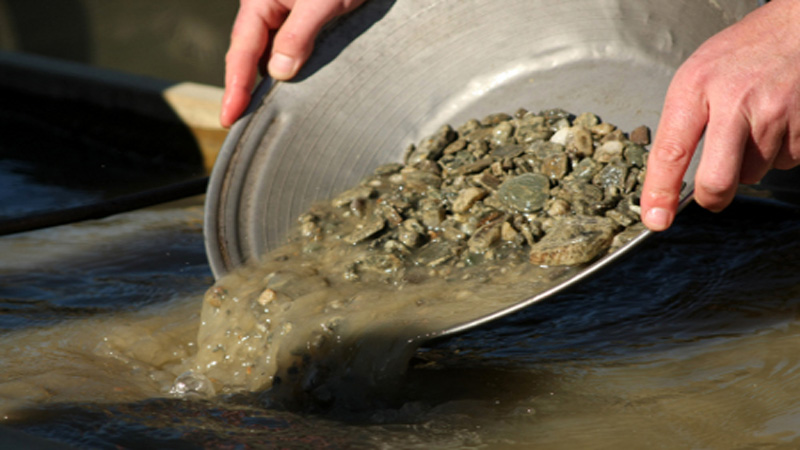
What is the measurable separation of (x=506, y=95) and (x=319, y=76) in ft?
1.51

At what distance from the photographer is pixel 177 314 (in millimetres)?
1859

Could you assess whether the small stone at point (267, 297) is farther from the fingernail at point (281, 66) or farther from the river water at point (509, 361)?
the fingernail at point (281, 66)

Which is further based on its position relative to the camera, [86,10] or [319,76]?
[86,10]

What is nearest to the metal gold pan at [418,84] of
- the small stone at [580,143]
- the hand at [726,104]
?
the small stone at [580,143]

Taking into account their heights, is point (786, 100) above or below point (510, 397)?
above

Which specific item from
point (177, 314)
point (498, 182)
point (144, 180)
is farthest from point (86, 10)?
point (498, 182)

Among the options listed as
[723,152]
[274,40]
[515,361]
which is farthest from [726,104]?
[274,40]

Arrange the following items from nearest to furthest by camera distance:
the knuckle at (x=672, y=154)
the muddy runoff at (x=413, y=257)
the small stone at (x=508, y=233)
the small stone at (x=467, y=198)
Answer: the knuckle at (x=672, y=154)
the muddy runoff at (x=413, y=257)
the small stone at (x=508, y=233)
the small stone at (x=467, y=198)

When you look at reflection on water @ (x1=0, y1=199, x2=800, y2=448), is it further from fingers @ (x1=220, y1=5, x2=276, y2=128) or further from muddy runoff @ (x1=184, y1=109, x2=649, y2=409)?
fingers @ (x1=220, y1=5, x2=276, y2=128)

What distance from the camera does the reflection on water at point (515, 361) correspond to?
124cm

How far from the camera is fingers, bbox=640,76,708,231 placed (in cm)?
118

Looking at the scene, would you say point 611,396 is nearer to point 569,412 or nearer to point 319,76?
point 569,412

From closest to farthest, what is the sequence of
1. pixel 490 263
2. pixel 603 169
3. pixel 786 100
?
1. pixel 786 100
2. pixel 490 263
3. pixel 603 169

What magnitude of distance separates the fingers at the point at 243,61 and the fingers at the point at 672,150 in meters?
0.90
